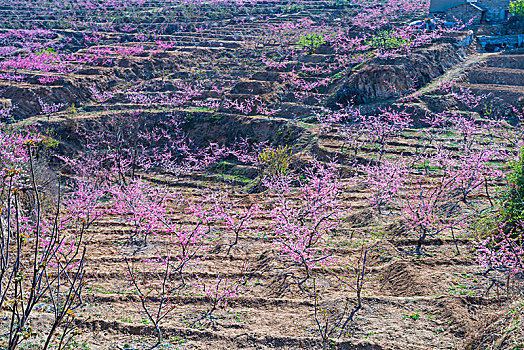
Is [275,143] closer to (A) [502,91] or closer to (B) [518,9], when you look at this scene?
(A) [502,91]

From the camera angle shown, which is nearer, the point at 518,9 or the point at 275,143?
the point at 275,143

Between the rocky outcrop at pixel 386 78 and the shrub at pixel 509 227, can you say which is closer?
the shrub at pixel 509 227

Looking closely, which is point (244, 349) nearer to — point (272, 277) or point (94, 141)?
point (272, 277)

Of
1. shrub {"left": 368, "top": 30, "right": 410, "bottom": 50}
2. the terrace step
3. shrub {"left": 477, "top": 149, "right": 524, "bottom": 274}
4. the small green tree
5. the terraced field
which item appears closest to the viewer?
the terraced field

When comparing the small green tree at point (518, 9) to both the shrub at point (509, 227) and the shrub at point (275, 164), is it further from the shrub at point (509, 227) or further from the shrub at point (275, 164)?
the shrub at point (509, 227)

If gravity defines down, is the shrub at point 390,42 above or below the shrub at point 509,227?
above

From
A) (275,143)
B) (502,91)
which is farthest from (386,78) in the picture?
(275,143)

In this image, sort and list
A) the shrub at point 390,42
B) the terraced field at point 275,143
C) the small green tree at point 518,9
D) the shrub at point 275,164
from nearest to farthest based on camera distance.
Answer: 1. the terraced field at point 275,143
2. the shrub at point 275,164
3. the shrub at point 390,42
4. the small green tree at point 518,9

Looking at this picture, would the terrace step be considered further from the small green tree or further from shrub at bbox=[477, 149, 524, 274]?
shrub at bbox=[477, 149, 524, 274]

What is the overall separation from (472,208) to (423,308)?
551cm

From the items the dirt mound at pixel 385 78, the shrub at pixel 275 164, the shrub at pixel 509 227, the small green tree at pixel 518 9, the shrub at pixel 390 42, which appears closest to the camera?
the shrub at pixel 509 227

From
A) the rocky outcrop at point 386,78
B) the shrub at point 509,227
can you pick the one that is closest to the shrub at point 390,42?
the rocky outcrop at point 386,78

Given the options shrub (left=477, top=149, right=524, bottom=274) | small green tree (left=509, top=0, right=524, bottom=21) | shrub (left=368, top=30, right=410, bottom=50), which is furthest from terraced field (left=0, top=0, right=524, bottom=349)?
small green tree (left=509, top=0, right=524, bottom=21)

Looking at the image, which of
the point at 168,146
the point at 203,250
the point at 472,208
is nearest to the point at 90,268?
the point at 203,250
